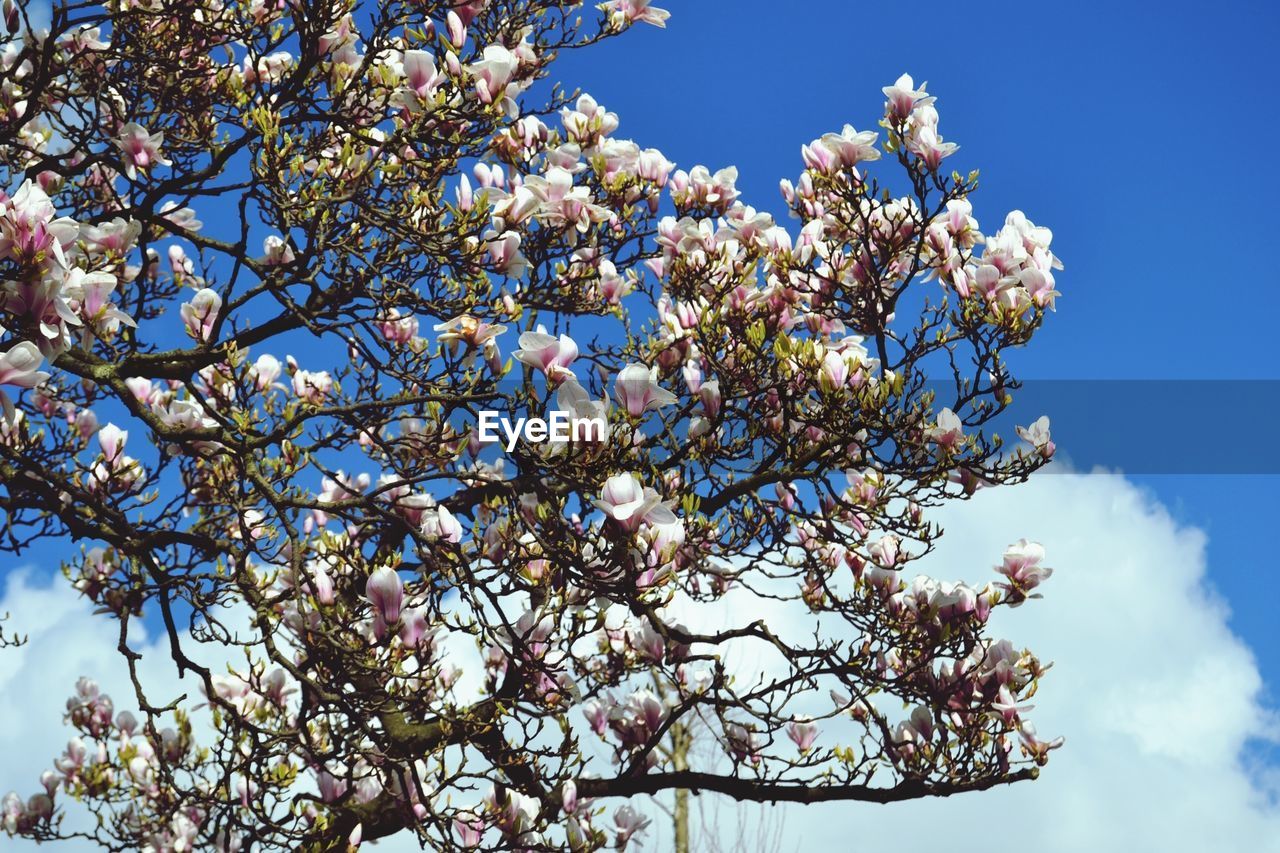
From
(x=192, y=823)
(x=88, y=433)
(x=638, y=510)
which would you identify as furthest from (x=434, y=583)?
(x=192, y=823)

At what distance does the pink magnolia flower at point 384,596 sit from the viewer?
167 inches

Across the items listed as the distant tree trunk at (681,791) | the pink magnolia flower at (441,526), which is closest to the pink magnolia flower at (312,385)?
the pink magnolia flower at (441,526)

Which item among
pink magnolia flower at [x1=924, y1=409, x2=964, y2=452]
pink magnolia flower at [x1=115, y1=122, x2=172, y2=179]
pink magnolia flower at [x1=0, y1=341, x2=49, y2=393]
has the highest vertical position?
pink magnolia flower at [x1=115, y1=122, x2=172, y2=179]

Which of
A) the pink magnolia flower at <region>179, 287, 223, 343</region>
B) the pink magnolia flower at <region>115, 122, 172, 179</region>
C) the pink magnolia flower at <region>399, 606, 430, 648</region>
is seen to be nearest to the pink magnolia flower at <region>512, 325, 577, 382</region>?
the pink magnolia flower at <region>399, 606, 430, 648</region>

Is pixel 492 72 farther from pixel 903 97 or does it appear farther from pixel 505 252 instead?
pixel 903 97

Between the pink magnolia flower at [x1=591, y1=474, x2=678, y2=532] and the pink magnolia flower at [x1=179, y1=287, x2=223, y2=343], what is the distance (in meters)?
2.51

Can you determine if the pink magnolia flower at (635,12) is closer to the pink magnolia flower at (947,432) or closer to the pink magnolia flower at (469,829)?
the pink magnolia flower at (947,432)

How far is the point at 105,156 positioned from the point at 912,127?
3.60 metres

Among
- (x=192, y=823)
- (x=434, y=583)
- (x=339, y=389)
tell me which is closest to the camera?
(x=434, y=583)

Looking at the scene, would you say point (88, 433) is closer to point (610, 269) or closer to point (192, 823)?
point (192, 823)

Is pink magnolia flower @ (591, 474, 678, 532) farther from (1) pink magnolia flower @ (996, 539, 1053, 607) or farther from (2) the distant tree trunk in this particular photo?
(2) the distant tree trunk

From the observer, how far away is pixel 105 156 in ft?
18.0

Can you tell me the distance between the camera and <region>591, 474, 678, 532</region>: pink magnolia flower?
362 cm

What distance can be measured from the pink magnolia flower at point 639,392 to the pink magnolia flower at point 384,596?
106cm
